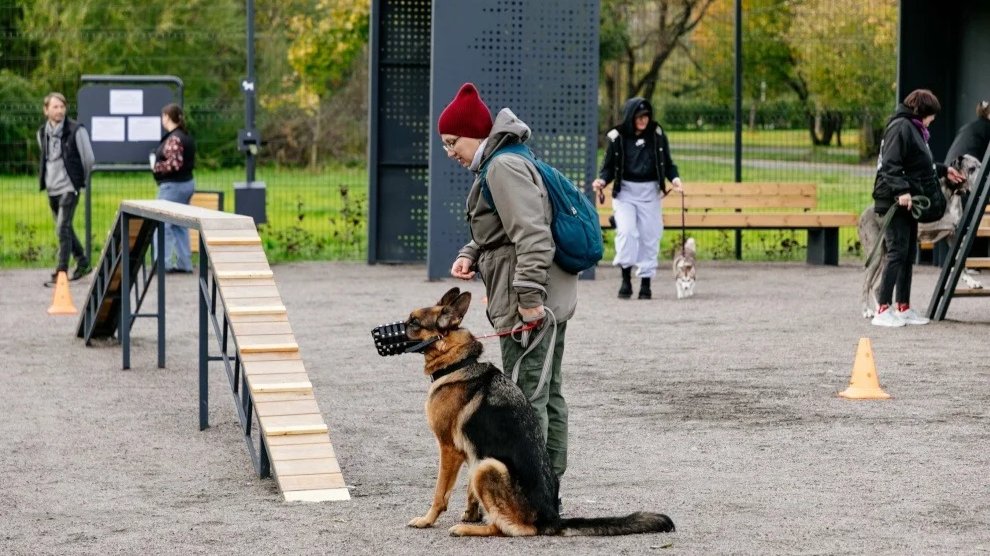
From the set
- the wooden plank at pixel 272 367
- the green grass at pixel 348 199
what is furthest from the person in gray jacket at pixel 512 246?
the green grass at pixel 348 199

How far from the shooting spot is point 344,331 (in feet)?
41.7

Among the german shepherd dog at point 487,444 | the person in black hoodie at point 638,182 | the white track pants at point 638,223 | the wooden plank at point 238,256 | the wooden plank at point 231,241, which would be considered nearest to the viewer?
the german shepherd dog at point 487,444

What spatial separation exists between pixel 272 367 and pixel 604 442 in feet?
5.94

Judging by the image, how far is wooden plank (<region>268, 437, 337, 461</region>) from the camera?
6918mm

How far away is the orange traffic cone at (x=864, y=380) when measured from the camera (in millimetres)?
9281

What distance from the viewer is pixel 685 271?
48.3 feet

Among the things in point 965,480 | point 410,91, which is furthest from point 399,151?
point 965,480

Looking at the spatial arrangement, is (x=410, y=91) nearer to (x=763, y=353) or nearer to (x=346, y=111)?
(x=346, y=111)

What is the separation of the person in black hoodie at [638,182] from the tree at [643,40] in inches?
238

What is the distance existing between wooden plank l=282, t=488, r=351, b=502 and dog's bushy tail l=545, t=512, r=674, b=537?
1.18 meters

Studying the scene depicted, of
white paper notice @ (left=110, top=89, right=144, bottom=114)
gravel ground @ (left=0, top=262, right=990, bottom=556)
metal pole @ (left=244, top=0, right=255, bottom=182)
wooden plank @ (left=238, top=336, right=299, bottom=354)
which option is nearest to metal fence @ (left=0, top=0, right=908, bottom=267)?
white paper notice @ (left=110, top=89, right=144, bottom=114)

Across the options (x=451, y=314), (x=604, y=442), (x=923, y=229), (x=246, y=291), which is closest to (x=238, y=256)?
(x=246, y=291)

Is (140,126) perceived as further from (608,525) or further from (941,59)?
(608,525)

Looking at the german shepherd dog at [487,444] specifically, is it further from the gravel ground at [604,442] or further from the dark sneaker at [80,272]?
the dark sneaker at [80,272]
